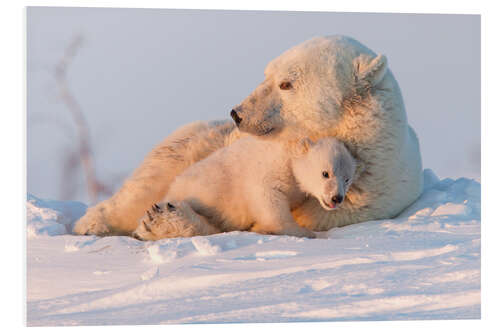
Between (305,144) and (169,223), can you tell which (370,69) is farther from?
(169,223)

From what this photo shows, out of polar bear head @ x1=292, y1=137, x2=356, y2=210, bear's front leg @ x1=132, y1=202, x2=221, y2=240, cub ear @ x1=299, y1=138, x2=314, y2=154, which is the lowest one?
bear's front leg @ x1=132, y1=202, x2=221, y2=240

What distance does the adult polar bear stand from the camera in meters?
4.73

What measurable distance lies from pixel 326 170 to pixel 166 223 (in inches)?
43.4

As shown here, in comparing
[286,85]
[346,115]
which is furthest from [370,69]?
[286,85]

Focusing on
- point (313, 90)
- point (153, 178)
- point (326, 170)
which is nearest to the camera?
point (326, 170)

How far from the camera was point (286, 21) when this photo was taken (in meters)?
5.39

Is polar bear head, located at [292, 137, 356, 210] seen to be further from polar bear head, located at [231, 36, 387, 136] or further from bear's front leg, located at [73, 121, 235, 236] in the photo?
bear's front leg, located at [73, 121, 235, 236]

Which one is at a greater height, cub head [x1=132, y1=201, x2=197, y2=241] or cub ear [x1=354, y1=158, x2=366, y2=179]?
cub ear [x1=354, y1=158, x2=366, y2=179]

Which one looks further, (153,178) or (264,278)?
(153,178)

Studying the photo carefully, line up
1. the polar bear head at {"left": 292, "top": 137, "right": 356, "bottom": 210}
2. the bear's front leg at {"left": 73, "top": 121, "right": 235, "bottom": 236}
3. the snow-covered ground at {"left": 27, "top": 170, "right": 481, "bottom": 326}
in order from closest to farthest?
the snow-covered ground at {"left": 27, "top": 170, "right": 481, "bottom": 326}
the polar bear head at {"left": 292, "top": 137, "right": 356, "bottom": 210}
the bear's front leg at {"left": 73, "top": 121, "right": 235, "bottom": 236}

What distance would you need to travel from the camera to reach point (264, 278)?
4.11 meters

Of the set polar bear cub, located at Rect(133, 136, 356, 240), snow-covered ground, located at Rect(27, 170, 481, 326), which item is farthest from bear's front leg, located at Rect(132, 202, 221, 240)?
snow-covered ground, located at Rect(27, 170, 481, 326)

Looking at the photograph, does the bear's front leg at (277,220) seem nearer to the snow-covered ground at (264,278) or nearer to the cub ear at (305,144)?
the snow-covered ground at (264,278)

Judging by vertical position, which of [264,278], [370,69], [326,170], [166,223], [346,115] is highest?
[370,69]
